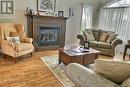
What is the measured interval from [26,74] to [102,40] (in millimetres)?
3453

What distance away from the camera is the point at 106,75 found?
53.2 inches

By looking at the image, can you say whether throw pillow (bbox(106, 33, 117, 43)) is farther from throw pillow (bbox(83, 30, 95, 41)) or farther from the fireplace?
the fireplace

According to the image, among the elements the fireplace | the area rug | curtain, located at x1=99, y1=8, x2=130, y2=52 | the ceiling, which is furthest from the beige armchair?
curtain, located at x1=99, y1=8, x2=130, y2=52

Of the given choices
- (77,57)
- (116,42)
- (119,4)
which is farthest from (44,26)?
(119,4)

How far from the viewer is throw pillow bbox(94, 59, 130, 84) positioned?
1241mm

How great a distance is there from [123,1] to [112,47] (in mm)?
2177

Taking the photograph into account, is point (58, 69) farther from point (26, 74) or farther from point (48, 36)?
point (48, 36)

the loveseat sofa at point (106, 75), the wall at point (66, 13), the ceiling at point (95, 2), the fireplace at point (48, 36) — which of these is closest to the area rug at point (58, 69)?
the fireplace at point (48, 36)

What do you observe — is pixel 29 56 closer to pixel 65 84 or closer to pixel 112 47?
pixel 65 84

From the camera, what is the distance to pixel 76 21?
6070mm

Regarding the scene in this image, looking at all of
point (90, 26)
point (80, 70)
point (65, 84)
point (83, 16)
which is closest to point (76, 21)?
point (83, 16)

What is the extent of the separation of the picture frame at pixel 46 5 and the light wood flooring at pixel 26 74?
2.18m

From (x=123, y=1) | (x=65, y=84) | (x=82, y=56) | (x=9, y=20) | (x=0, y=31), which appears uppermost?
(x=123, y=1)

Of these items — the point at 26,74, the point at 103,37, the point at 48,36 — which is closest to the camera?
the point at 26,74
